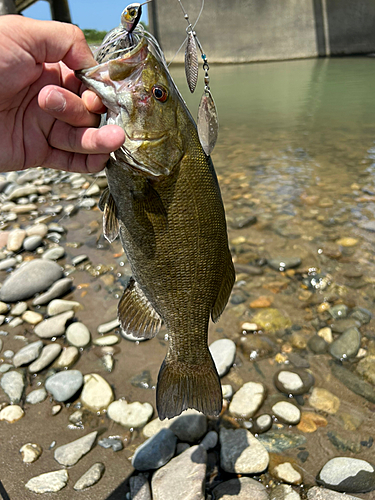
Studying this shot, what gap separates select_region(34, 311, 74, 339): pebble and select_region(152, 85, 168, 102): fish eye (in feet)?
9.82

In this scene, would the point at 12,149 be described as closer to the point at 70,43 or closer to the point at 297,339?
the point at 70,43

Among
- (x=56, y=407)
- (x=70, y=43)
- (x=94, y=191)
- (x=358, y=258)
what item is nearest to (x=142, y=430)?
(x=56, y=407)

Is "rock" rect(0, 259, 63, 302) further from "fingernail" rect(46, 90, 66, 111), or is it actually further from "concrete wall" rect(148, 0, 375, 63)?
"concrete wall" rect(148, 0, 375, 63)

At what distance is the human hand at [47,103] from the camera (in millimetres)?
1640

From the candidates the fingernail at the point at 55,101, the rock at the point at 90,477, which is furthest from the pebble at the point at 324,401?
the fingernail at the point at 55,101

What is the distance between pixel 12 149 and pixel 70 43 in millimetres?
703

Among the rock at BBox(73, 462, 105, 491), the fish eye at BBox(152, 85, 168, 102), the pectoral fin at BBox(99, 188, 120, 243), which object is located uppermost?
the fish eye at BBox(152, 85, 168, 102)

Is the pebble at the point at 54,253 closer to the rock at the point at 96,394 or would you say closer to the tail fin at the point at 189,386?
the rock at the point at 96,394

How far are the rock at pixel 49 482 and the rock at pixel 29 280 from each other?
227 centimetres

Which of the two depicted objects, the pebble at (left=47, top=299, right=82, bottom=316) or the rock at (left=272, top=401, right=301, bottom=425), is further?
the pebble at (left=47, top=299, right=82, bottom=316)

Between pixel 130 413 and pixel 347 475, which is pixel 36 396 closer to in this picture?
pixel 130 413

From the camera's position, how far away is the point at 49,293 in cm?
446

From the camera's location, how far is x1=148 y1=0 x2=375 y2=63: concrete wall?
21.9m

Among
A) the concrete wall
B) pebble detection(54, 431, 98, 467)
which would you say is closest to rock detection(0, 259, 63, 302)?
pebble detection(54, 431, 98, 467)
